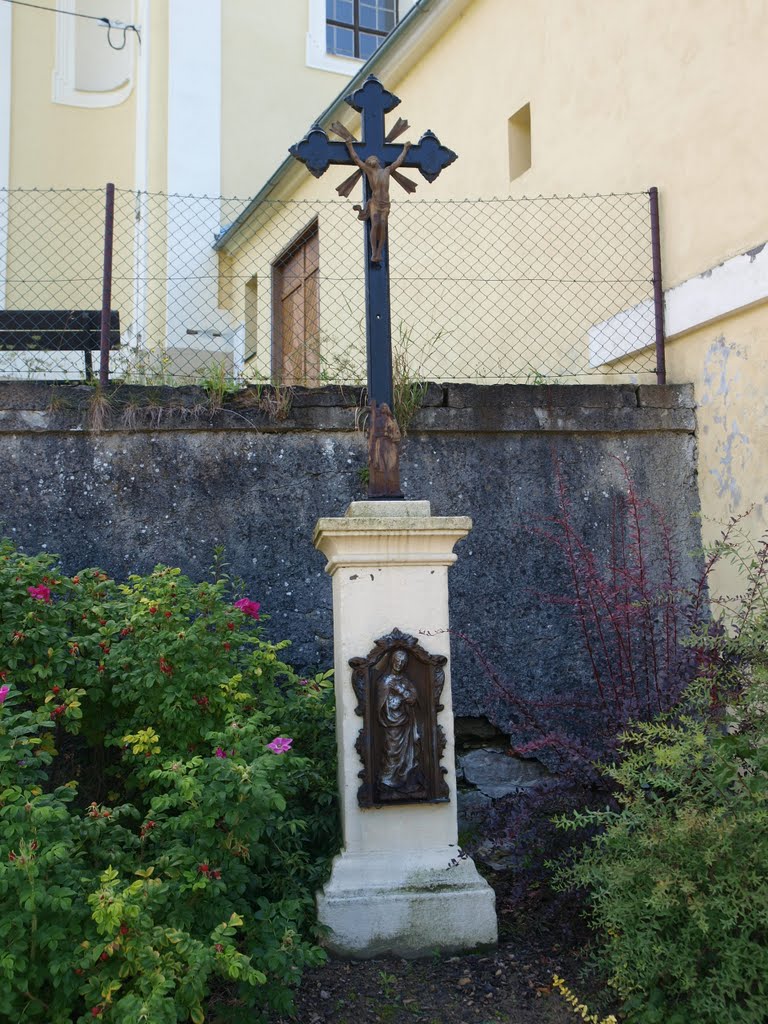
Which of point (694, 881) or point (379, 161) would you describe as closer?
point (694, 881)

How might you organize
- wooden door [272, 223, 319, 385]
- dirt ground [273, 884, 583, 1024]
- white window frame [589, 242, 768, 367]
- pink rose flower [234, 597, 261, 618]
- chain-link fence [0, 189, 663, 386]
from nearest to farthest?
dirt ground [273, 884, 583, 1024]
pink rose flower [234, 597, 261, 618]
white window frame [589, 242, 768, 367]
chain-link fence [0, 189, 663, 386]
wooden door [272, 223, 319, 385]

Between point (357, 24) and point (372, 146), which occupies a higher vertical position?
Answer: point (357, 24)

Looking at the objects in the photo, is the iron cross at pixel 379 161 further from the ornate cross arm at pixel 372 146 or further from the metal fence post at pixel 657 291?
the metal fence post at pixel 657 291

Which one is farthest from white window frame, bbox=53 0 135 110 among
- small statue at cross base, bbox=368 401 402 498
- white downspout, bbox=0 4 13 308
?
small statue at cross base, bbox=368 401 402 498

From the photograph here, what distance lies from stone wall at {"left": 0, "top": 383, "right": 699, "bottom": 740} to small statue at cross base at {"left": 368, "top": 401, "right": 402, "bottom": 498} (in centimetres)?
115

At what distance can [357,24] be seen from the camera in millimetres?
12508

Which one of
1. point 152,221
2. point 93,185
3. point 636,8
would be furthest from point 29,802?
point 93,185

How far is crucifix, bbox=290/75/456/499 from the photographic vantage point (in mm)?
3732

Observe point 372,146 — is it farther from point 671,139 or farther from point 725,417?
point 725,417

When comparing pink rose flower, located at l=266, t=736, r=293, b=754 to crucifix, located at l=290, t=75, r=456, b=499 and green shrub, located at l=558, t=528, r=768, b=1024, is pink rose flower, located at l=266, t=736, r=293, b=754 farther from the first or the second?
crucifix, located at l=290, t=75, r=456, b=499

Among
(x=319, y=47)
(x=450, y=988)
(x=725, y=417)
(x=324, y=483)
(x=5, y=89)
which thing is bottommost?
(x=450, y=988)

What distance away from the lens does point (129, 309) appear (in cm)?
1114

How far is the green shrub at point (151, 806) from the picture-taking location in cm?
254

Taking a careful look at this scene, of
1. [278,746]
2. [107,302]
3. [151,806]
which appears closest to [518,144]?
[107,302]
